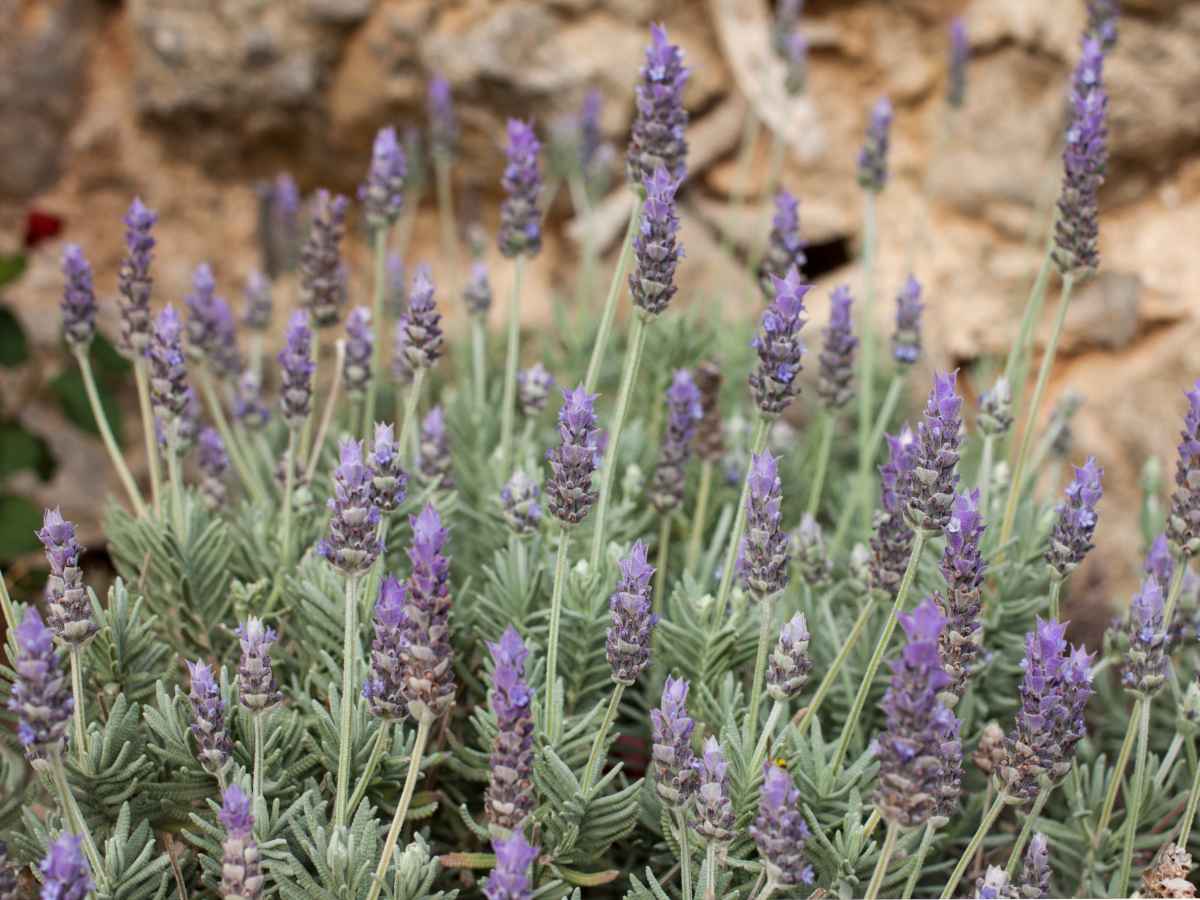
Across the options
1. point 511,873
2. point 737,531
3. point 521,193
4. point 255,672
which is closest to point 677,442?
point 737,531

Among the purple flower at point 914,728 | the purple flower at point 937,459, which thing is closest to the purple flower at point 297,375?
the purple flower at point 937,459

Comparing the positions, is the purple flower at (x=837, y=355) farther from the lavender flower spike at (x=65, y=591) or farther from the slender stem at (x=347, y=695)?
the lavender flower spike at (x=65, y=591)

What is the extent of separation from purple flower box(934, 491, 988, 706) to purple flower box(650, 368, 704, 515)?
64cm

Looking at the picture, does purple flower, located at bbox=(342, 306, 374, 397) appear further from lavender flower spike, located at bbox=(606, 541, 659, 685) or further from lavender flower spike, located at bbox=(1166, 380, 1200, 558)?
lavender flower spike, located at bbox=(1166, 380, 1200, 558)

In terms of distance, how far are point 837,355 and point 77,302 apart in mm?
1387

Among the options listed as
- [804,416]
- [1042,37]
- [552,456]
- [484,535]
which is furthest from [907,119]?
[552,456]

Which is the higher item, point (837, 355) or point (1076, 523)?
point (837, 355)

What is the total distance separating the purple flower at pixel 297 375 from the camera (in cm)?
211

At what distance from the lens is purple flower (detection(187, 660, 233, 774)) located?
1.65 m

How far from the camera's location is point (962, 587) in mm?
1658

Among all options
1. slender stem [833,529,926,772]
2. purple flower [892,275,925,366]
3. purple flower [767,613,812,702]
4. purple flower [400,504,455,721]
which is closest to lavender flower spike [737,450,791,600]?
purple flower [767,613,812,702]

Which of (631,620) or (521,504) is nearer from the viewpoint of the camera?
(631,620)

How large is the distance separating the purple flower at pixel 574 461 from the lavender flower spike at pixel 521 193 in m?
0.78

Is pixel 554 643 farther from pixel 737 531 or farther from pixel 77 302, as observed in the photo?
pixel 77 302
